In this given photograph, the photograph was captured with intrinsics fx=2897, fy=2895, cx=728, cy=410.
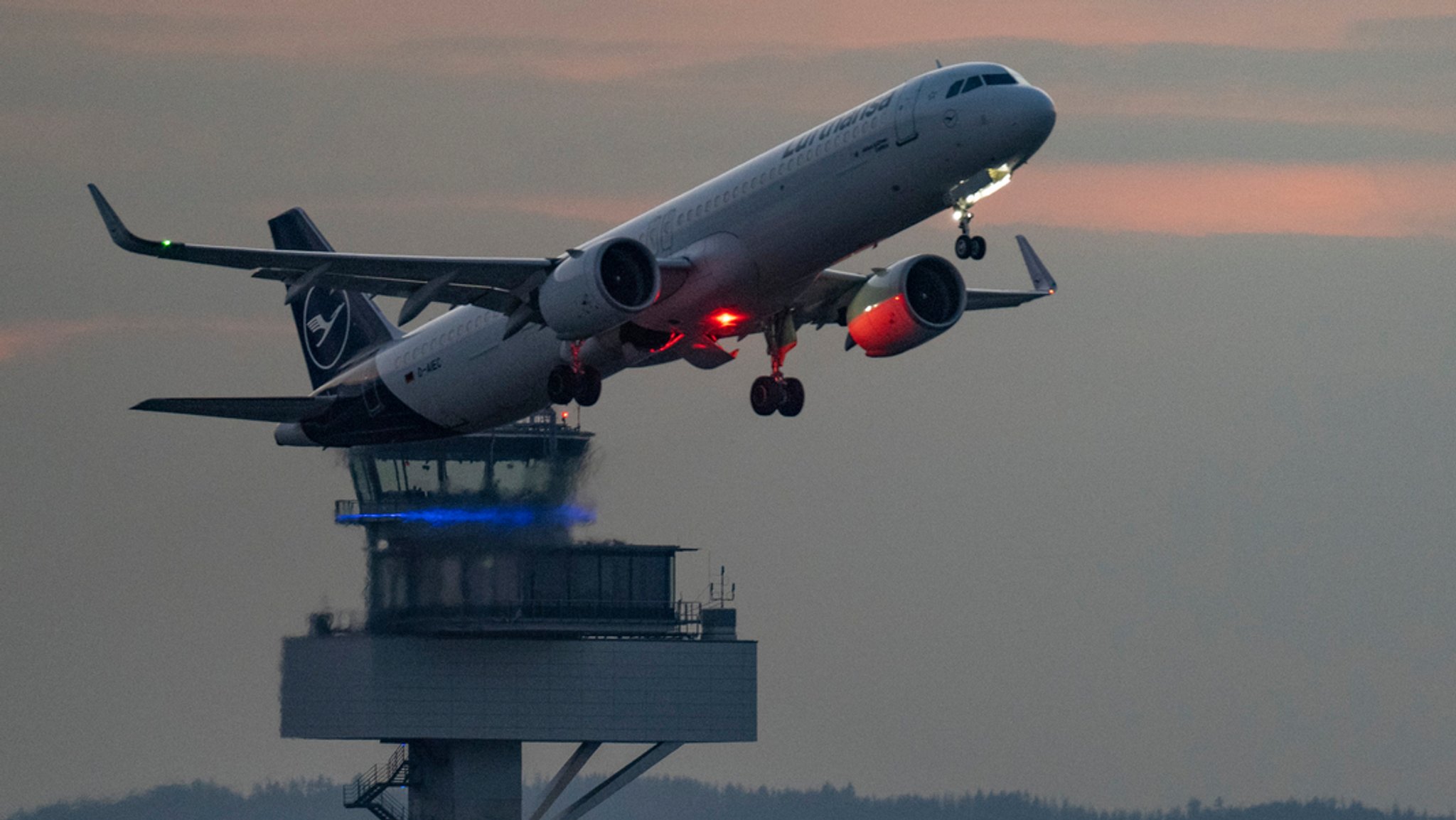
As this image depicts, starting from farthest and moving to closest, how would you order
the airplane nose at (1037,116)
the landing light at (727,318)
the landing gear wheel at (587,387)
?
1. the landing gear wheel at (587,387)
2. the landing light at (727,318)
3. the airplane nose at (1037,116)

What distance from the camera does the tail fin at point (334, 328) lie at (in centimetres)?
8112

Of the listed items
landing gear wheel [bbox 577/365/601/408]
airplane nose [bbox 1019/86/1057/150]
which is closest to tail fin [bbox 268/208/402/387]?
landing gear wheel [bbox 577/365/601/408]

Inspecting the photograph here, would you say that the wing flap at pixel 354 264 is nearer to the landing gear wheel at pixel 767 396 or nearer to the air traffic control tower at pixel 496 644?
the landing gear wheel at pixel 767 396

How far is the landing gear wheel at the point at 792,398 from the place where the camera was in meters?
71.2

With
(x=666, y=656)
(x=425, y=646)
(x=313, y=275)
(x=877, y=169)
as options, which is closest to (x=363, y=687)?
(x=425, y=646)

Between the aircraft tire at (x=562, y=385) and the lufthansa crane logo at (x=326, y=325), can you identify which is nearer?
the aircraft tire at (x=562, y=385)

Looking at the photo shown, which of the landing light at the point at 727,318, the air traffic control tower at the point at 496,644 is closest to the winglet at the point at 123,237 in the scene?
the landing light at the point at 727,318

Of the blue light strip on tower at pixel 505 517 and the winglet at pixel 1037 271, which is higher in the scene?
the winglet at pixel 1037 271

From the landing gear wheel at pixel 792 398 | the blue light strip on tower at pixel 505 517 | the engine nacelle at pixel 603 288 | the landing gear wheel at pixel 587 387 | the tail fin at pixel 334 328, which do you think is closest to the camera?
the engine nacelle at pixel 603 288

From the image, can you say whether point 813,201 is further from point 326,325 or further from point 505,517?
point 505,517

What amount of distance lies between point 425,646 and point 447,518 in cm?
417

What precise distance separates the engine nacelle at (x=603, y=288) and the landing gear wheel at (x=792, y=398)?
6.45 m

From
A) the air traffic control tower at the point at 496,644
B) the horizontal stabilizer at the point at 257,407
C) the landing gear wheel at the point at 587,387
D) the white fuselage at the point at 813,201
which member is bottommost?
the air traffic control tower at the point at 496,644

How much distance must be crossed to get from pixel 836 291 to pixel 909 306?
2.42 metres
